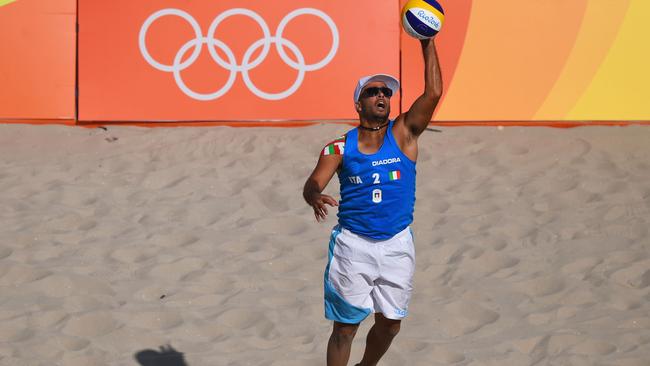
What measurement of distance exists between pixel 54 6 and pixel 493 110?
437 centimetres

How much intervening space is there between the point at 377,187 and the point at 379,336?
0.79m

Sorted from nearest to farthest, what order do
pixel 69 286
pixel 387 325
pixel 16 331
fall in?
pixel 387 325 < pixel 16 331 < pixel 69 286

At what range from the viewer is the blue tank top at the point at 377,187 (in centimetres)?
469

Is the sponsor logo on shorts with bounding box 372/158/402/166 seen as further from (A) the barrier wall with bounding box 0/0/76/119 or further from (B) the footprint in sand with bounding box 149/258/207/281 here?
(A) the barrier wall with bounding box 0/0/76/119

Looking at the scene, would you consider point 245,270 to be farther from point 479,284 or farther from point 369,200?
point 369,200

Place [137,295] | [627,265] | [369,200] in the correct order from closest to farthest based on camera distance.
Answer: [369,200] → [137,295] → [627,265]

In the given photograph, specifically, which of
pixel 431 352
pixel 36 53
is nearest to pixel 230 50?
pixel 36 53

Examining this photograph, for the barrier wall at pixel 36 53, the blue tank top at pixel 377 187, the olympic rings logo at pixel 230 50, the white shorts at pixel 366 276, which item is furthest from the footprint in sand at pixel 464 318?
the barrier wall at pixel 36 53

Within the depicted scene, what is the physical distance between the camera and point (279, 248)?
24.4ft

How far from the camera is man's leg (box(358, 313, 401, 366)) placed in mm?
4926

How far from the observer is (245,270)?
7.09 meters

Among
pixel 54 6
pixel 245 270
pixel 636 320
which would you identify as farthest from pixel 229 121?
pixel 636 320

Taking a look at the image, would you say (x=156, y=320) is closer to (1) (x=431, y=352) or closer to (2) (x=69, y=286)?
(2) (x=69, y=286)

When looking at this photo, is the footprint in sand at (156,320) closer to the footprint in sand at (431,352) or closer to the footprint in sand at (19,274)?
the footprint in sand at (19,274)
